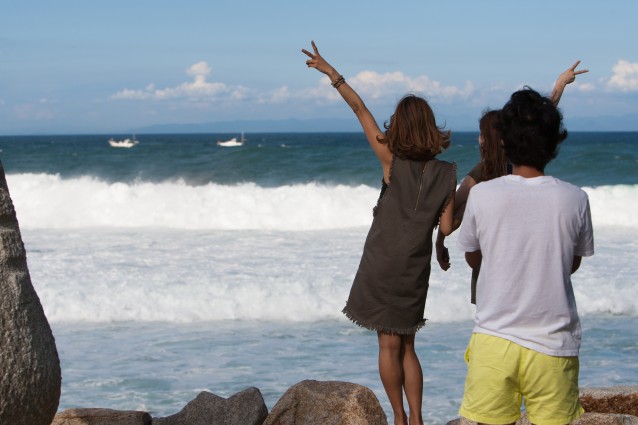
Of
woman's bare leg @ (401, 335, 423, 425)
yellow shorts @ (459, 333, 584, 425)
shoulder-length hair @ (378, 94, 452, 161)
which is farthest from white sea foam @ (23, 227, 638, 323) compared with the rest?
yellow shorts @ (459, 333, 584, 425)

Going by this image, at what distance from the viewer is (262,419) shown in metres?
4.72

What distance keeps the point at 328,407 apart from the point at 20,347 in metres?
1.73

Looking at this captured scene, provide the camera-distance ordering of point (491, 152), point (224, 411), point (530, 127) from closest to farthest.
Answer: point (530, 127), point (491, 152), point (224, 411)

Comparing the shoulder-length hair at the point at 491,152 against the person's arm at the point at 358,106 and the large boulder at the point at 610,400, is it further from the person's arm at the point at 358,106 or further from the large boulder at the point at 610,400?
the large boulder at the point at 610,400

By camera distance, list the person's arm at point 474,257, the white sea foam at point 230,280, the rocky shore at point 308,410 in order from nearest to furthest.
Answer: the person's arm at point 474,257 → the rocky shore at point 308,410 → the white sea foam at point 230,280

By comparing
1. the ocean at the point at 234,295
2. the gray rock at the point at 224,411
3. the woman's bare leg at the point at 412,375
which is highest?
the woman's bare leg at the point at 412,375

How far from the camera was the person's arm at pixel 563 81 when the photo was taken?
4.02 m

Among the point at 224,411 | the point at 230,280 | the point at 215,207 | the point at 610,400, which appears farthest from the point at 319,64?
the point at 215,207

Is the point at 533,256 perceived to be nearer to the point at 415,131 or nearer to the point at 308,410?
the point at 415,131

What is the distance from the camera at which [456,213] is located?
3883 mm

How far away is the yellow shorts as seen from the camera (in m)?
2.83

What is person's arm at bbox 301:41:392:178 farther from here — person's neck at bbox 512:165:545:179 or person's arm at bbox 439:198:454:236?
person's neck at bbox 512:165:545:179

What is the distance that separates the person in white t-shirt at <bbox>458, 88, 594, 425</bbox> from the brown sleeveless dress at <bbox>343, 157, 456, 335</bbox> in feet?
3.17

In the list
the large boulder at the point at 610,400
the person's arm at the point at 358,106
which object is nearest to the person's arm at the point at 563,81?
the person's arm at the point at 358,106
